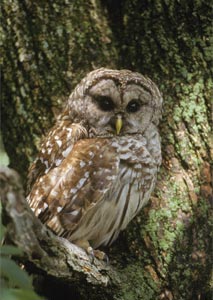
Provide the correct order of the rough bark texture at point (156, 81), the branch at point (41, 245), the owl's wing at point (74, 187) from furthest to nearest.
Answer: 1. the rough bark texture at point (156, 81)
2. the owl's wing at point (74, 187)
3. the branch at point (41, 245)

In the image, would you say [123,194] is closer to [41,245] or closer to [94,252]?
[94,252]

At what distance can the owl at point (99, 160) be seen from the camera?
2.56 meters

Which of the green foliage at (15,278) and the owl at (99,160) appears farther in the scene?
the owl at (99,160)

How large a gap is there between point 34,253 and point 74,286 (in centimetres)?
47

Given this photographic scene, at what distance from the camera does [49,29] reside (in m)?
2.90

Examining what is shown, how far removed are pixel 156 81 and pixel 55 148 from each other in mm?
615

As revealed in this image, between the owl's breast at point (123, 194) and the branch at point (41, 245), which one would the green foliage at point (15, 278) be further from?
the owl's breast at point (123, 194)

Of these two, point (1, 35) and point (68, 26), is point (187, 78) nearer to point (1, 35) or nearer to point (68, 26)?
point (68, 26)

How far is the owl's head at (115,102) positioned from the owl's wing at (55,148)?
0.28 feet

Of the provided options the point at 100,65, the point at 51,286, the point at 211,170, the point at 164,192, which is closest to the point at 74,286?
the point at 51,286

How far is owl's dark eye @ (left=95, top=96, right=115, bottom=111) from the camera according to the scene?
2762 millimetres

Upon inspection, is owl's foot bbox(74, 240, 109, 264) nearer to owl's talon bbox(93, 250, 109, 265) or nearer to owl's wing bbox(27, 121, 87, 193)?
owl's talon bbox(93, 250, 109, 265)

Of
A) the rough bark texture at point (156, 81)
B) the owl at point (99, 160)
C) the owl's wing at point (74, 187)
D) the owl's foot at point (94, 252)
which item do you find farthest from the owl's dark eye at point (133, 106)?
the owl's foot at point (94, 252)

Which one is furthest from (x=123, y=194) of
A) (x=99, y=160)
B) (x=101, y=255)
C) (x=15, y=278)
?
(x=15, y=278)
